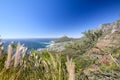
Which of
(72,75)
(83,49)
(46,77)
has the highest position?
(72,75)

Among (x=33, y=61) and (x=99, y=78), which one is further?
(x=99, y=78)

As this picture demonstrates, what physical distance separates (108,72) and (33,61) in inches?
359

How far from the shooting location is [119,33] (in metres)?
19.1

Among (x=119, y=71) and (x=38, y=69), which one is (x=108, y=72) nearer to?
(x=119, y=71)

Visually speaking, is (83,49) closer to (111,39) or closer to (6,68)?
(111,39)

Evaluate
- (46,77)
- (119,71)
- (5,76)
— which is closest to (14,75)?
(5,76)

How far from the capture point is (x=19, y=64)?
2072mm

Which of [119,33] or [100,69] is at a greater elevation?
[119,33]

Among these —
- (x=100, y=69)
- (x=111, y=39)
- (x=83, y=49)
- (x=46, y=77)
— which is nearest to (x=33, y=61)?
(x=46, y=77)

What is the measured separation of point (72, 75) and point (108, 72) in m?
10.1

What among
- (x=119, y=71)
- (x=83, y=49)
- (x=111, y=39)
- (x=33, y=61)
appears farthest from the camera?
(x=83, y=49)

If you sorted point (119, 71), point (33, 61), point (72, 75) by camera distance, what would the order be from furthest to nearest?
point (119, 71) < point (33, 61) < point (72, 75)

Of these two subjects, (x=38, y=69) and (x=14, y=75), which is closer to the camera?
(x=14, y=75)

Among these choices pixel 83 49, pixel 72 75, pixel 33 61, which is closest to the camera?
pixel 72 75
